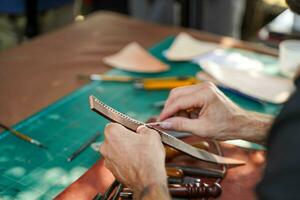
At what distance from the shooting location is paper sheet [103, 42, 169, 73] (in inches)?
57.8

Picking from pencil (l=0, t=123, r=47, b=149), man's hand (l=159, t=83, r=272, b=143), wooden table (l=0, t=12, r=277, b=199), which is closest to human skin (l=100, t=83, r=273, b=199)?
man's hand (l=159, t=83, r=272, b=143)

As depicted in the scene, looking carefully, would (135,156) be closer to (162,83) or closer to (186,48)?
A: (162,83)

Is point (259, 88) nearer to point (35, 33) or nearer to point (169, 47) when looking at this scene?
point (169, 47)

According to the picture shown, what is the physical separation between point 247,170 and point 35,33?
1.41m

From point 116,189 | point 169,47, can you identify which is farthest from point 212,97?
point 169,47

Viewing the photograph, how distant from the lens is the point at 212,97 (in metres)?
1.01

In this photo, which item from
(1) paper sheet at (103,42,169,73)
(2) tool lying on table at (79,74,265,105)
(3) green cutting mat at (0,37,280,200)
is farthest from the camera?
(1) paper sheet at (103,42,169,73)

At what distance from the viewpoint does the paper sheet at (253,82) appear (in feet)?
4.33

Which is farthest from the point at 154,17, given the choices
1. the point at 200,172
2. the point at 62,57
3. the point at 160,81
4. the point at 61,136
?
the point at 200,172

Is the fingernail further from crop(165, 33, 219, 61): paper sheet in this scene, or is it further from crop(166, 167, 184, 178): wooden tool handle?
crop(165, 33, 219, 61): paper sheet

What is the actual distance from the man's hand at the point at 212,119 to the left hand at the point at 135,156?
0.15 m

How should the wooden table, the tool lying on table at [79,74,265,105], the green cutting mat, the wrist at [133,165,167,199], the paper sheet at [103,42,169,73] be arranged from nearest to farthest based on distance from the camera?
1. the wrist at [133,165,167,199]
2. the green cutting mat
3. the wooden table
4. the tool lying on table at [79,74,265,105]
5. the paper sheet at [103,42,169,73]

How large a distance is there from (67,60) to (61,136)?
1.51 feet

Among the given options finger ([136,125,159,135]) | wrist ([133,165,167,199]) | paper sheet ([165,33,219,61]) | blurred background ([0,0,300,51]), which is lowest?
blurred background ([0,0,300,51])
